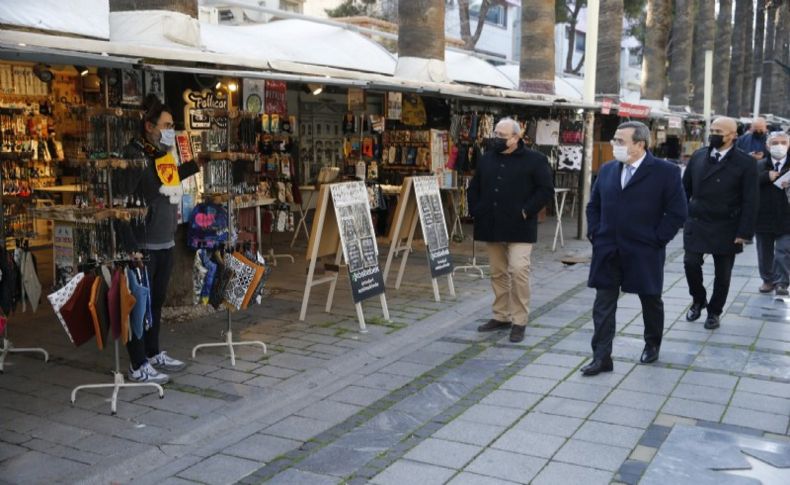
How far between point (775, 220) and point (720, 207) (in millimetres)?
1796

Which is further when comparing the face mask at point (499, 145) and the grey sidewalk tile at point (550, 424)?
the face mask at point (499, 145)

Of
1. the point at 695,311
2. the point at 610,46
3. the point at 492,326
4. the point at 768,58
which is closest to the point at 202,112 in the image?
the point at 492,326

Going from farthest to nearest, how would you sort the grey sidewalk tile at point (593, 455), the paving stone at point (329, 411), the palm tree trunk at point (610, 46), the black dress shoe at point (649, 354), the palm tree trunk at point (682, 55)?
1. the palm tree trunk at point (682, 55)
2. the palm tree trunk at point (610, 46)
3. the black dress shoe at point (649, 354)
4. the paving stone at point (329, 411)
5. the grey sidewalk tile at point (593, 455)

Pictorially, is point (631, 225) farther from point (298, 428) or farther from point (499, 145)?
point (298, 428)

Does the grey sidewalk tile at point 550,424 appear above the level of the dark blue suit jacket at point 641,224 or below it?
below

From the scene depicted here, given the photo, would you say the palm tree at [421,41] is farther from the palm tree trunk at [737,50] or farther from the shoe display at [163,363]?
the palm tree trunk at [737,50]

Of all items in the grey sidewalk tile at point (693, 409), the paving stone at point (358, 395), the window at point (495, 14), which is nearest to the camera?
the grey sidewalk tile at point (693, 409)

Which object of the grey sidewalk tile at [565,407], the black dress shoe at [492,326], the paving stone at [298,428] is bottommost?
the paving stone at [298,428]

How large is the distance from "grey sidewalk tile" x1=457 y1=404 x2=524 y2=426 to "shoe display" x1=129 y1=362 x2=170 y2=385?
2133 mm

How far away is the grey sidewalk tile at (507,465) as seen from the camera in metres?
4.10

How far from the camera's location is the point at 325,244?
7.51 m

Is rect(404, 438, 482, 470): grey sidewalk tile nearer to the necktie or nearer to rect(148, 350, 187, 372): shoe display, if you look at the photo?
rect(148, 350, 187, 372): shoe display

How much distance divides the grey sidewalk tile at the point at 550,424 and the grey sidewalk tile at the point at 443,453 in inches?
19.2

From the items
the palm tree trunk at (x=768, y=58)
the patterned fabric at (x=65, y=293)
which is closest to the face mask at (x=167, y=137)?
the patterned fabric at (x=65, y=293)
